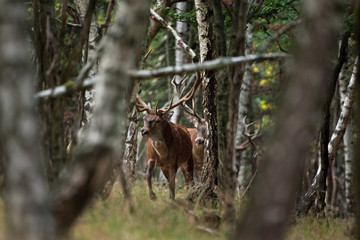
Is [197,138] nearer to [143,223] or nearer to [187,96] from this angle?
[187,96]

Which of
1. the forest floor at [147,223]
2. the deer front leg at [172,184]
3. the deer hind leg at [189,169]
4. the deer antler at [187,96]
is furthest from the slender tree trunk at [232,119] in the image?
the deer hind leg at [189,169]

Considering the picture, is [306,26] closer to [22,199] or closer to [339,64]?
[22,199]

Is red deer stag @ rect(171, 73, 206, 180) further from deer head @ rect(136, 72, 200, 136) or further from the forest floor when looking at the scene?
the forest floor

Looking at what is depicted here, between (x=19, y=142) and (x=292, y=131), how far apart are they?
6.40ft

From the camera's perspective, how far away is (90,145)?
359cm

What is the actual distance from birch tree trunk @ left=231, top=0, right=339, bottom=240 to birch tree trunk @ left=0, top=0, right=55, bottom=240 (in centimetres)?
148

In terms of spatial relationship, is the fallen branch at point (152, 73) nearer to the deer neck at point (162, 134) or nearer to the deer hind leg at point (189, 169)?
the deer neck at point (162, 134)

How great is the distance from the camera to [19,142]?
3299 mm

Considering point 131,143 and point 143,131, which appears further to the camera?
point 143,131

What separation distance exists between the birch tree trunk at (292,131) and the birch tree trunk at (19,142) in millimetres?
1484

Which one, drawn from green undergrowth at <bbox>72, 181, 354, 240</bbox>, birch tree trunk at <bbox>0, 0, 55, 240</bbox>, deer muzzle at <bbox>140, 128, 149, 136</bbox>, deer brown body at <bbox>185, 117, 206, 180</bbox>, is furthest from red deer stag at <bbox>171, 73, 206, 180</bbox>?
birch tree trunk at <bbox>0, 0, 55, 240</bbox>

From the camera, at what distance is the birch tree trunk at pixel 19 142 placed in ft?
10.7

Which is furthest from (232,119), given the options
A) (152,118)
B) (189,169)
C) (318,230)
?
(189,169)

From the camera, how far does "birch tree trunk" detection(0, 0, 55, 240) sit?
10.7 ft
